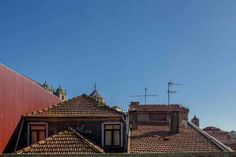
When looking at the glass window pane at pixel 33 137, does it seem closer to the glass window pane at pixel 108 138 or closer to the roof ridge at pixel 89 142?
the roof ridge at pixel 89 142

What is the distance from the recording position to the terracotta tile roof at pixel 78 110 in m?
24.6

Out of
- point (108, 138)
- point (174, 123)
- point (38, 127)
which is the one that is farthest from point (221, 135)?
point (38, 127)

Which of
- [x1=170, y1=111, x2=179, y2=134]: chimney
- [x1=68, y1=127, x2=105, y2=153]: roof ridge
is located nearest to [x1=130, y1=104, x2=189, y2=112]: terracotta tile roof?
[x1=170, y1=111, x2=179, y2=134]: chimney

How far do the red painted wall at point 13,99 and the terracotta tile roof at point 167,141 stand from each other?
620 centimetres

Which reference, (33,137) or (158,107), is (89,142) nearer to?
(33,137)

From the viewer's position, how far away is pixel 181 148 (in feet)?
83.6

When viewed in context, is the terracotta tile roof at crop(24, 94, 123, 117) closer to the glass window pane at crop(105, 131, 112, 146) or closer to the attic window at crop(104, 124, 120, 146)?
the attic window at crop(104, 124, 120, 146)

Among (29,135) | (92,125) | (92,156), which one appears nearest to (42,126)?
(29,135)

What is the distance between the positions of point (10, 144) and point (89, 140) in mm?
4064

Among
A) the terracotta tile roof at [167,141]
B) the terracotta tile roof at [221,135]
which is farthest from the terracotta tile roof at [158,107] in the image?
the terracotta tile roof at [167,141]

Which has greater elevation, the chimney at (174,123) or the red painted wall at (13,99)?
the red painted wall at (13,99)

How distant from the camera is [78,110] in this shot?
998 inches

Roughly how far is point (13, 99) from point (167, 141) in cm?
976

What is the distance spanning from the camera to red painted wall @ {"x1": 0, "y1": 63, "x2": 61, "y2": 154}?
2036 cm
